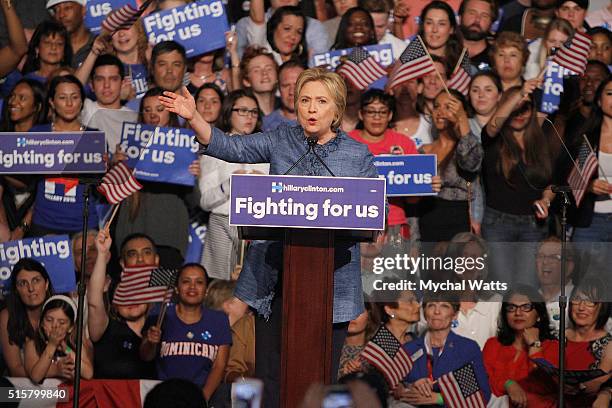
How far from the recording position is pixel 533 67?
686 cm

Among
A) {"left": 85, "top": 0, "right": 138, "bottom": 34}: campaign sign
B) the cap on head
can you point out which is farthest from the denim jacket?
the cap on head

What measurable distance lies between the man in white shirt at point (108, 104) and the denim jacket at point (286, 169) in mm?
2896

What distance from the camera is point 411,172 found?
6391 millimetres

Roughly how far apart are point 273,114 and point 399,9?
1.10m

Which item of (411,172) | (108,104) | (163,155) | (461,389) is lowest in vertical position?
(461,389)

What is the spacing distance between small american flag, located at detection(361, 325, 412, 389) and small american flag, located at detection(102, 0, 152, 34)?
2.46 meters

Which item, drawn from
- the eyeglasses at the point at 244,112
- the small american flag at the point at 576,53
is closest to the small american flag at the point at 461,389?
the eyeglasses at the point at 244,112

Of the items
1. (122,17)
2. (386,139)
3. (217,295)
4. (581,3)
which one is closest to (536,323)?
(386,139)

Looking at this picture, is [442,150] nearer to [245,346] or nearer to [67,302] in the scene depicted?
[245,346]

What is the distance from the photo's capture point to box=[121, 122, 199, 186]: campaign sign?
259 inches

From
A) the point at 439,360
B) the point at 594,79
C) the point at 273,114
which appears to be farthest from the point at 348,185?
the point at 594,79

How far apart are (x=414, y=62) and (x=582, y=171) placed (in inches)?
45.0
